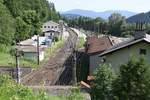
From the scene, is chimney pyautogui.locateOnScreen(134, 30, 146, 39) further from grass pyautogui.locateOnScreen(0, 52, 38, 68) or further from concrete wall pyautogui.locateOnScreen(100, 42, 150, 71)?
grass pyautogui.locateOnScreen(0, 52, 38, 68)

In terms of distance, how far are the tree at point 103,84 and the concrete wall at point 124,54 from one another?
578 cm

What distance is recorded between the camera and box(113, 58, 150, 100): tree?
575 inches

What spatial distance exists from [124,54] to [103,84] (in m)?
7.33

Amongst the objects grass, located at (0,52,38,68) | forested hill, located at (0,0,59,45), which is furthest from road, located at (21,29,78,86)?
forested hill, located at (0,0,59,45)

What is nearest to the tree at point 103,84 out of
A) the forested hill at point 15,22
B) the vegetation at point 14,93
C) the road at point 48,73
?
the road at point 48,73

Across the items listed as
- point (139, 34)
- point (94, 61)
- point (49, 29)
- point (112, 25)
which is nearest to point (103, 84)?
point (139, 34)

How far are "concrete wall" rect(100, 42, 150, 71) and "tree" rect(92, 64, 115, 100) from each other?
227 inches

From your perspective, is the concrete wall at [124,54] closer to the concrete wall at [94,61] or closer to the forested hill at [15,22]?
the concrete wall at [94,61]

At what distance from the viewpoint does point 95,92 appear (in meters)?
16.2

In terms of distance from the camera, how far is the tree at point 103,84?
1631 cm

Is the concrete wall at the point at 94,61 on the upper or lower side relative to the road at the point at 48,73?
upper

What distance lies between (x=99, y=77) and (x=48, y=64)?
25635mm

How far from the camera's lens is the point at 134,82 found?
579 inches

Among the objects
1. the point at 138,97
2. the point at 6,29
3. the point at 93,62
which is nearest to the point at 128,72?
the point at 138,97
